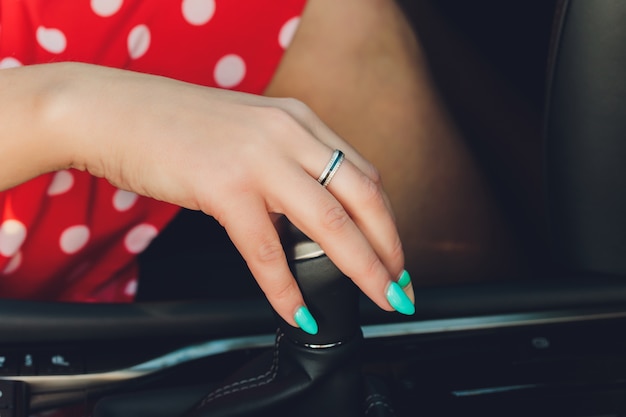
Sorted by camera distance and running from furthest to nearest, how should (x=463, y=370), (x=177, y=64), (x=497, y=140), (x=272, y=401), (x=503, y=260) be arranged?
(x=497, y=140)
(x=503, y=260)
(x=177, y=64)
(x=463, y=370)
(x=272, y=401)

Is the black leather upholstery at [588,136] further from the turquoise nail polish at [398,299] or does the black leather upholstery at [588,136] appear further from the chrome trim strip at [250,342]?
the turquoise nail polish at [398,299]

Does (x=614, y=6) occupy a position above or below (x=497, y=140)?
above

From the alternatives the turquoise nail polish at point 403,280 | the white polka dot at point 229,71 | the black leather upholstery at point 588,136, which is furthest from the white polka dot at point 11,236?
the black leather upholstery at point 588,136

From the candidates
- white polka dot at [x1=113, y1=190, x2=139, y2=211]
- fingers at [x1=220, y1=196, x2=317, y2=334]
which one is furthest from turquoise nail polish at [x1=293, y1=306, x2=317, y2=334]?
white polka dot at [x1=113, y1=190, x2=139, y2=211]

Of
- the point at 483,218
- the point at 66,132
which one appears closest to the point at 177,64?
the point at 66,132

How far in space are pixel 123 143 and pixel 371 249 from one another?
0.19 metres

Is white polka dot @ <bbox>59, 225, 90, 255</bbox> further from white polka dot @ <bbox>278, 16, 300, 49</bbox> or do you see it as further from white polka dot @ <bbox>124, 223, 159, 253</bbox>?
white polka dot @ <bbox>278, 16, 300, 49</bbox>

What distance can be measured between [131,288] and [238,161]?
33cm

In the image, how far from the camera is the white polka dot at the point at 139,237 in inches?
31.8

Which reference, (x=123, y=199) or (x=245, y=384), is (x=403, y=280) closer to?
(x=245, y=384)

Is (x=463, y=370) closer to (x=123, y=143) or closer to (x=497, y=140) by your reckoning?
(x=123, y=143)

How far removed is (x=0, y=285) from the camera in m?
0.74

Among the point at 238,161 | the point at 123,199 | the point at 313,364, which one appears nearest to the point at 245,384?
the point at 313,364

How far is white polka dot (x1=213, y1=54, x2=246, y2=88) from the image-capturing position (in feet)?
2.58
